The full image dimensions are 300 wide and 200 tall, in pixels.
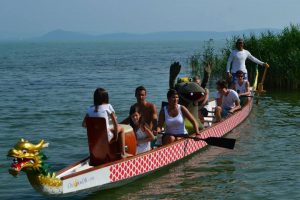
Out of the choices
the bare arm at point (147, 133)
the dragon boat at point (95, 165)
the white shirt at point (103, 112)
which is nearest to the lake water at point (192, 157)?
the dragon boat at point (95, 165)

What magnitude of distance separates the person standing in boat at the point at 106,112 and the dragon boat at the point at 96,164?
11 cm

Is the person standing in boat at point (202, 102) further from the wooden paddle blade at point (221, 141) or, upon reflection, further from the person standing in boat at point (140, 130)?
the person standing in boat at point (140, 130)

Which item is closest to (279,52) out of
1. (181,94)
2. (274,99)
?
(274,99)

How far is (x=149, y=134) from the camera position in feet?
38.9

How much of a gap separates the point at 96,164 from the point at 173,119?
2.32 metres

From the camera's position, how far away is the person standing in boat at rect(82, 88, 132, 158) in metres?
9.93

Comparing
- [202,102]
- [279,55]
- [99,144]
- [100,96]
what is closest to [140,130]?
[99,144]

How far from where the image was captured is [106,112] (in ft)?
32.9

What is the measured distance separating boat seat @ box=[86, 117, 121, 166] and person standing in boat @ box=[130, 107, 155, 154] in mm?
1244

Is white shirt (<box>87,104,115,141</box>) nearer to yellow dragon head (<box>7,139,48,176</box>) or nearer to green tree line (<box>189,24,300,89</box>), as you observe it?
yellow dragon head (<box>7,139,48,176</box>)

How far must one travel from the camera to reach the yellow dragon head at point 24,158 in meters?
8.74

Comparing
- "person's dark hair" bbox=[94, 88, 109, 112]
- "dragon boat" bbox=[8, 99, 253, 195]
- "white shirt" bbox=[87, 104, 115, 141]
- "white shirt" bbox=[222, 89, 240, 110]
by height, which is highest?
"person's dark hair" bbox=[94, 88, 109, 112]

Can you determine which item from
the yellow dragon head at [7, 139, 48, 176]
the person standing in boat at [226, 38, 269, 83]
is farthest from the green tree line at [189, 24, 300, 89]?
the yellow dragon head at [7, 139, 48, 176]

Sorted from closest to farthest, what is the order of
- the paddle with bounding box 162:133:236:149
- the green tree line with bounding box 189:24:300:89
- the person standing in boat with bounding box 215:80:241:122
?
the paddle with bounding box 162:133:236:149, the person standing in boat with bounding box 215:80:241:122, the green tree line with bounding box 189:24:300:89
